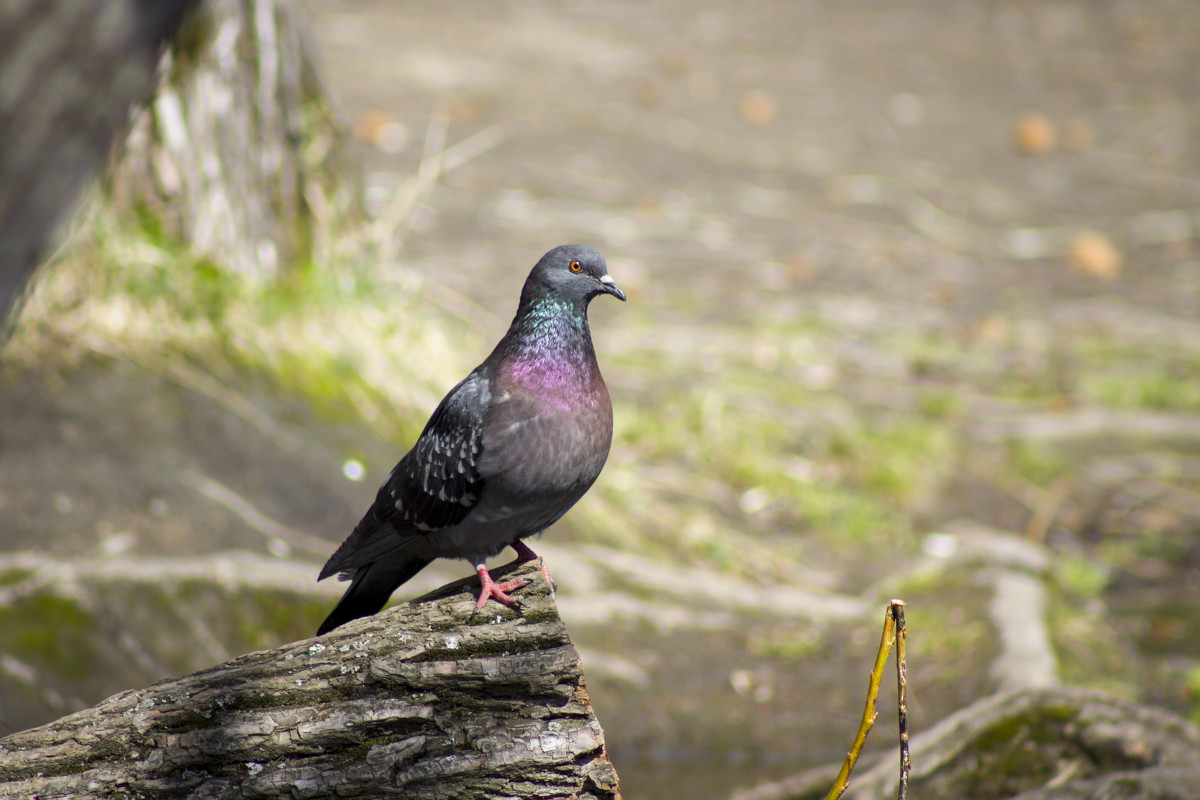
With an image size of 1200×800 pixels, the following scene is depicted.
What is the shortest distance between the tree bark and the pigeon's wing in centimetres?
38

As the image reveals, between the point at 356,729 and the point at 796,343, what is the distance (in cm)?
509

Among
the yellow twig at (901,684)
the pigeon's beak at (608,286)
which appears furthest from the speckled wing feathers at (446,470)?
the yellow twig at (901,684)

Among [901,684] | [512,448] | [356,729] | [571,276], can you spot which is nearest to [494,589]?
[512,448]

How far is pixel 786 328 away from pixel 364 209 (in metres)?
3.04

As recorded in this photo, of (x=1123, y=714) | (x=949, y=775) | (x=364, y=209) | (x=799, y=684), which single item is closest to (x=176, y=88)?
(x=364, y=209)

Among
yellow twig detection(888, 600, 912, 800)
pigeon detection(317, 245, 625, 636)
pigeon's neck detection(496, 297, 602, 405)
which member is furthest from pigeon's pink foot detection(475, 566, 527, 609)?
yellow twig detection(888, 600, 912, 800)

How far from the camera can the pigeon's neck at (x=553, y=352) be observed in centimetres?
273

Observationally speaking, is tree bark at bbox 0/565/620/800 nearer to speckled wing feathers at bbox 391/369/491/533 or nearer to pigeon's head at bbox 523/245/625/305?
speckled wing feathers at bbox 391/369/491/533

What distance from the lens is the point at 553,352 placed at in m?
2.77

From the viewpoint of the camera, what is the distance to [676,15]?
1420 centimetres

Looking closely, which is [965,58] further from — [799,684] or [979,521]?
[799,684]

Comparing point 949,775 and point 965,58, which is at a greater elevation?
point 965,58

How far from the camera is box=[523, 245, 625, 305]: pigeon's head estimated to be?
112 inches

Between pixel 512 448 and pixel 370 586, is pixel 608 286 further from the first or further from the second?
pixel 370 586
